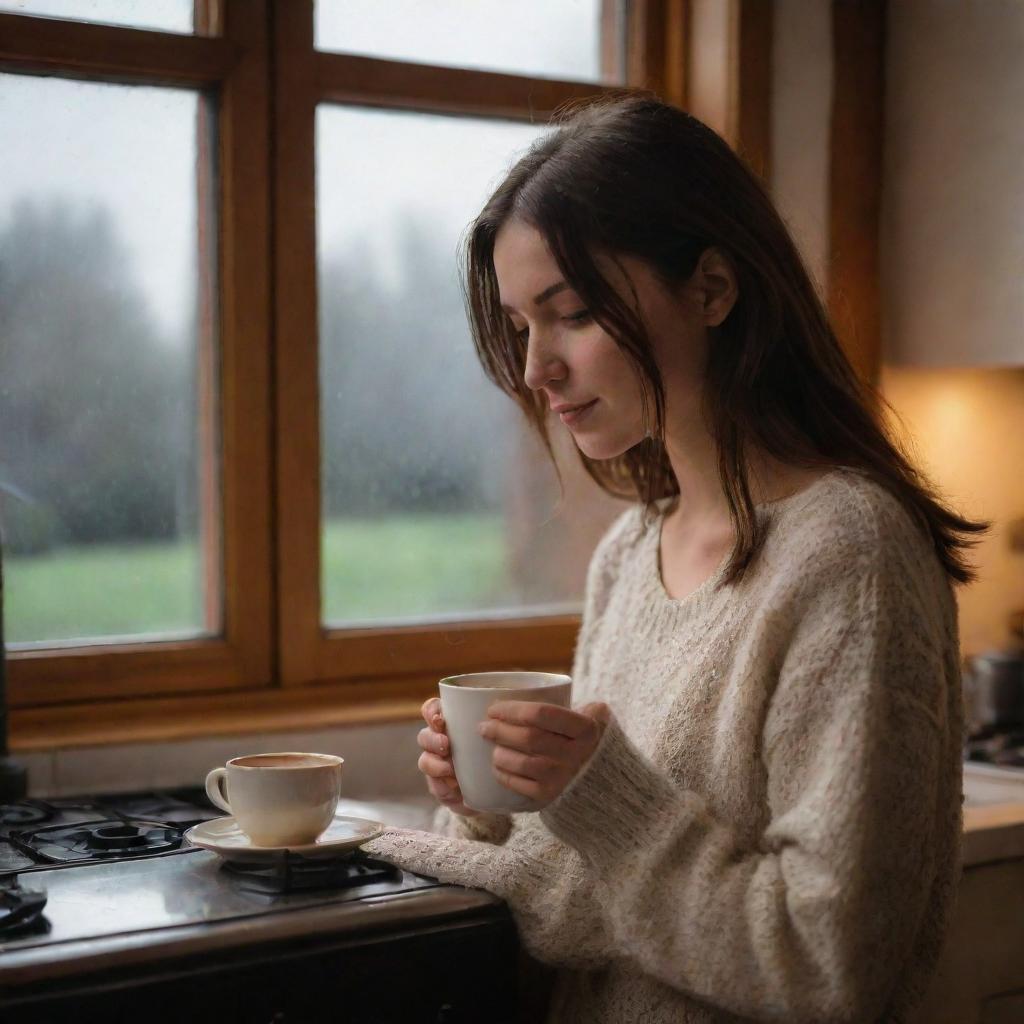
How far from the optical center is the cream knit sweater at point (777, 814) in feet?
3.26

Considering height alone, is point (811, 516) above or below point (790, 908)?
above

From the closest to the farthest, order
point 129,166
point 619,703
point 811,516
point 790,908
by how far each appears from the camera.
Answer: point 790,908 → point 811,516 → point 619,703 → point 129,166

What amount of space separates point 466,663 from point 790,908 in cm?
101

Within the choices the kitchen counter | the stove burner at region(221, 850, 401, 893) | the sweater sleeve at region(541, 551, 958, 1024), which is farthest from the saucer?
the kitchen counter

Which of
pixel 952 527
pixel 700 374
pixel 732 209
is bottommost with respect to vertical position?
pixel 952 527

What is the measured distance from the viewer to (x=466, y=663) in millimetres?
1962

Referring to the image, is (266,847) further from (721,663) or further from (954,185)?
(954,185)

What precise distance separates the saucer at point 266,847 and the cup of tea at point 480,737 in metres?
0.15

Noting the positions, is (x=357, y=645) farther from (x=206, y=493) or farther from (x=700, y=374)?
(x=700, y=374)

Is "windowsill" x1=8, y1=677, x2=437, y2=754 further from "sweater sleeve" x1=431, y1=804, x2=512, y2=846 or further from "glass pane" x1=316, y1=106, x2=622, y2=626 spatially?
"sweater sleeve" x1=431, y1=804, x2=512, y2=846

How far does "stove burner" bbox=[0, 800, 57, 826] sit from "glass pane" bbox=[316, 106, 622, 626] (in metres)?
0.55

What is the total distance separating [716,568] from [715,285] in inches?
10.6

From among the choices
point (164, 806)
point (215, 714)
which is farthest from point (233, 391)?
point (164, 806)

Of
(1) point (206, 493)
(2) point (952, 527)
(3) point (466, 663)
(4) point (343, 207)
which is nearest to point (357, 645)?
(3) point (466, 663)
